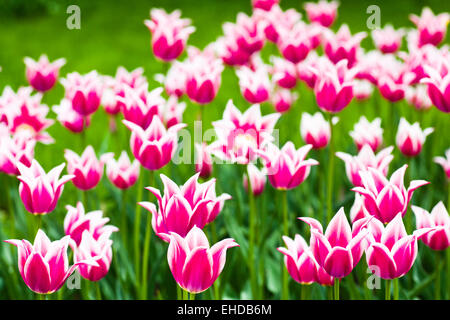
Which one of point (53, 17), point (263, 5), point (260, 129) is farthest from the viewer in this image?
point (53, 17)

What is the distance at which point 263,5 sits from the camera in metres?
3.54

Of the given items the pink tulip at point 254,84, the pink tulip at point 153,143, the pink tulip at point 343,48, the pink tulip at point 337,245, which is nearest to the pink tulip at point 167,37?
the pink tulip at point 254,84

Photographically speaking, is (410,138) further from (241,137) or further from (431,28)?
(431,28)

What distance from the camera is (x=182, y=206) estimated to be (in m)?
1.55

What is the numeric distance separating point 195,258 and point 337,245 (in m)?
0.33

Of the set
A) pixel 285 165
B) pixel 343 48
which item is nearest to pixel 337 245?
pixel 285 165

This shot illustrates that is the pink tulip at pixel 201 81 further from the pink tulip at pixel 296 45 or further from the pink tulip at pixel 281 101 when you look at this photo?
the pink tulip at pixel 281 101

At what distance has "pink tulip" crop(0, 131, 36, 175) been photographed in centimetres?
202

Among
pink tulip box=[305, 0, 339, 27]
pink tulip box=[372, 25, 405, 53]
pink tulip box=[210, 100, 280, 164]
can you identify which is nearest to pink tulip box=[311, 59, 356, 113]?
pink tulip box=[210, 100, 280, 164]

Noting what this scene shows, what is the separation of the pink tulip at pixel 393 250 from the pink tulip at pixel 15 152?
110 centimetres
